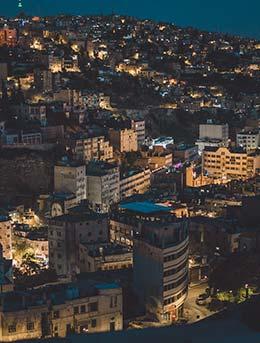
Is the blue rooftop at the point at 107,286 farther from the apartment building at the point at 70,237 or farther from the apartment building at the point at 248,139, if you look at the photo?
the apartment building at the point at 248,139

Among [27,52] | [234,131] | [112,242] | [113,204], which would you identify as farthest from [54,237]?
[27,52]

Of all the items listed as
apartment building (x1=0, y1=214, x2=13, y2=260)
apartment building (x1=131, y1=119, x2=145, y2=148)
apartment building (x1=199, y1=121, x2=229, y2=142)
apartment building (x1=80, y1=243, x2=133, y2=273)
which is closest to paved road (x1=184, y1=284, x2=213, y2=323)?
apartment building (x1=80, y1=243, x2=133, y2=273)

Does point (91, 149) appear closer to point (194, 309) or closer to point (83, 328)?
point (194, 309)

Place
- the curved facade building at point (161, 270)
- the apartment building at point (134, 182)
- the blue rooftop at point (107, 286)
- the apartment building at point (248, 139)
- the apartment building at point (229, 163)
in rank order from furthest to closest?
the apartment building at point (248, 139) → the apartment building at point (229, 163) → the apartment building at point (134, 182) → the curved facade building at point (161, 270) → the blue rooftop at point (107, 286)

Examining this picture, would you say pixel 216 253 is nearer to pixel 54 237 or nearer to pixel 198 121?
pixel 54 237

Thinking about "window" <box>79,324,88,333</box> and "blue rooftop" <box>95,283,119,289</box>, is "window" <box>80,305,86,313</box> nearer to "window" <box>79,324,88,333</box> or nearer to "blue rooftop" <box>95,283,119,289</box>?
"window" <box>79,324,88,333</box>

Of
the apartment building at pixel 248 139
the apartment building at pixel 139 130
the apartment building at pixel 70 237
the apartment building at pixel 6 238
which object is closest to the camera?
the apartment building at pixel 70 237

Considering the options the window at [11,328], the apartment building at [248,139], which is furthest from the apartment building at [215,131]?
the window at [11,328]
